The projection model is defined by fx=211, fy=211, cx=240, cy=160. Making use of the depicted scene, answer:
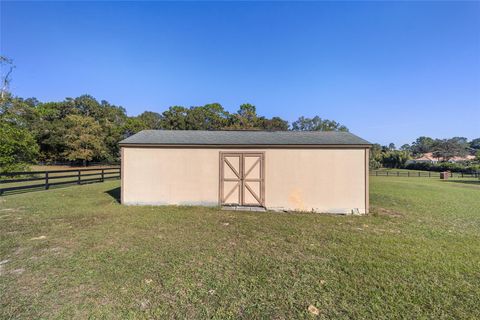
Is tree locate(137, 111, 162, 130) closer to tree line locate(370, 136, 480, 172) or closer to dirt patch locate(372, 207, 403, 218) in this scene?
tree line locate(370, 136, 480, 172)

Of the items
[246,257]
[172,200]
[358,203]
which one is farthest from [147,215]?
[358,203]

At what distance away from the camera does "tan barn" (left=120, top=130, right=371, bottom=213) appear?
741cm

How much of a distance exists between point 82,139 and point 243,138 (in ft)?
121

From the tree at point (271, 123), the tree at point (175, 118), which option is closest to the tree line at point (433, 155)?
the tree at point (271, 123)

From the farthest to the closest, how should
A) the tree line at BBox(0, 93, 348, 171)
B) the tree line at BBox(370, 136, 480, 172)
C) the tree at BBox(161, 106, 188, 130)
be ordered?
the tree at BBox(161, 106, 188, 130) → the tree line at BBox(370, 136, 480, 172) → the tree line at BBox(0, 93, 348, 171)

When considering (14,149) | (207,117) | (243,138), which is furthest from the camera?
(207,117)

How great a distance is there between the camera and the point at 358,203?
7.32 meters

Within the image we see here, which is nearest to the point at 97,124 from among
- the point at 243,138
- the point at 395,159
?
the point at 243,138

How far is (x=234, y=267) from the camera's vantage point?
3.52 meters

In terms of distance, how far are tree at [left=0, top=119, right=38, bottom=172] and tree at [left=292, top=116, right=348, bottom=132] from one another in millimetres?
47555

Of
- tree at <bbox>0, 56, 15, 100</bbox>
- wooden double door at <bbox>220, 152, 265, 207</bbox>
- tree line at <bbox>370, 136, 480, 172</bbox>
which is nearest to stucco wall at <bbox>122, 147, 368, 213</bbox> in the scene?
wooden double door at <bbox>220, 152, 265, 207</bbox>

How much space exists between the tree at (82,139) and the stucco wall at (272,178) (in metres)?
34.2

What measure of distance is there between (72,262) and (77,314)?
5.09ft

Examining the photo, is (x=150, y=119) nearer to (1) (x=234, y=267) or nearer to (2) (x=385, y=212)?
(2) (x=385, y=212)
